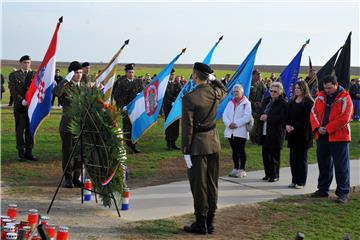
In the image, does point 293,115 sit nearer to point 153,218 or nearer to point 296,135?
point 296,135

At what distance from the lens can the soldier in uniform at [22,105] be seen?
1231 cm

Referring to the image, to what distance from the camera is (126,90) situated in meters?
14.6

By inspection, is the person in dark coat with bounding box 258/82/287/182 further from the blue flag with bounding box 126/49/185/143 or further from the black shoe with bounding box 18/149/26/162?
the black shoe with bounding box 18/149/26/162

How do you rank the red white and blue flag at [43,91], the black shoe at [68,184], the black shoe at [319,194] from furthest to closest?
the red white and blue flag at [43,91], the black shoe at [68,184], the black shoe at [319,194]

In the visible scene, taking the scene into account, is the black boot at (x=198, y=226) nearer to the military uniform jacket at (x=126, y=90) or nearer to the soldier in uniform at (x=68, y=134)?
the soldier in uniform at (x=68, y=134)

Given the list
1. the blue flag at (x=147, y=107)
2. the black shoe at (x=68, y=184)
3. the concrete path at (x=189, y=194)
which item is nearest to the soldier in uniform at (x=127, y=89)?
the blue flag at (x=147, y=107)

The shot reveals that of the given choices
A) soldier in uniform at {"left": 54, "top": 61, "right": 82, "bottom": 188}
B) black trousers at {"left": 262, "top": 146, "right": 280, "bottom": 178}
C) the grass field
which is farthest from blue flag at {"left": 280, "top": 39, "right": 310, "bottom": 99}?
soldier in uniform at {"left": 54, "top": 61, "right": 82, "bottom": 188}

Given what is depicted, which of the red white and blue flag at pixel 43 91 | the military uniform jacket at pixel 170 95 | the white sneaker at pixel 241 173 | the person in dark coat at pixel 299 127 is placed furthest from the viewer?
the military uniform jacket at pixel 170 95

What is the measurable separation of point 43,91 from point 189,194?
11.5 ft

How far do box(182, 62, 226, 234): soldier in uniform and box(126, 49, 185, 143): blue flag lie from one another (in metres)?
5.25

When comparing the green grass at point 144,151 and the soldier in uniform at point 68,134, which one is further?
the green grass at point 144,151

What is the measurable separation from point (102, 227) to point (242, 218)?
2.12 metres

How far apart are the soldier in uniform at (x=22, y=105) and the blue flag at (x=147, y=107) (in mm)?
2406

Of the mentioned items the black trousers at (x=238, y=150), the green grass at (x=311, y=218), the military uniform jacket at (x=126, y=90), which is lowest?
the green grass at (x=311, y=218)
